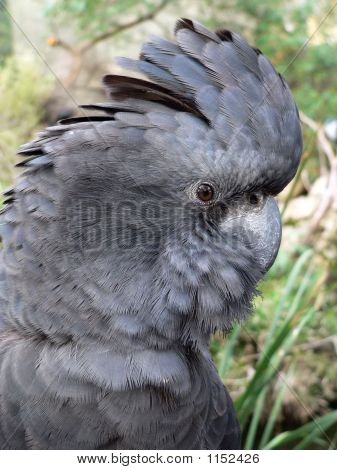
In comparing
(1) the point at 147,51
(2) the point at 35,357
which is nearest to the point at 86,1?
(1) the point at 147,51

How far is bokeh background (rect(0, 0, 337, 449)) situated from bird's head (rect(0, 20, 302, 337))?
777 millimetres

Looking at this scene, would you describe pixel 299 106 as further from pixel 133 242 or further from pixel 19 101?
pixel 133 242

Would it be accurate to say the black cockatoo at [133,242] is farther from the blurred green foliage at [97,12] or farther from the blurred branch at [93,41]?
the blurred branch at [93,41]

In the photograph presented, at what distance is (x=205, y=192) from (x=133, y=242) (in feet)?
0.74

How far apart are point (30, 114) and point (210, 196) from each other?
2553mm

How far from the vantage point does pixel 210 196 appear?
4.24ft

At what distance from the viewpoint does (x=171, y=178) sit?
4.11 feet

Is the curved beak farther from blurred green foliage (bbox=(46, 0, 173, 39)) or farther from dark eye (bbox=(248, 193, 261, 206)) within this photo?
blurred green foliage (bbox=(46, 0, 173, 39))

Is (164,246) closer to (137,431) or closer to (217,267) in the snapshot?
(217,267)

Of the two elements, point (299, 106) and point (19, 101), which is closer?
point (19, 101)

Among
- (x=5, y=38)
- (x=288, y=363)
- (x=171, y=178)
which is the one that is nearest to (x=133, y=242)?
(x=171, y=178)

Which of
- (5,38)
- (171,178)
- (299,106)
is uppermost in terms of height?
(299,106)

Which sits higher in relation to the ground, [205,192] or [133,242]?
[205,192]

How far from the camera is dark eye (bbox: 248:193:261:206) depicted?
1.37 m
